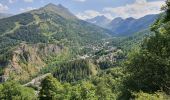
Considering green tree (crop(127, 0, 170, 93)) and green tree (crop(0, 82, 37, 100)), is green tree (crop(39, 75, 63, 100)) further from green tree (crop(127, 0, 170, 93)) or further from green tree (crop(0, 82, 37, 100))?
green tree (crop(0, 82, 37, 100))

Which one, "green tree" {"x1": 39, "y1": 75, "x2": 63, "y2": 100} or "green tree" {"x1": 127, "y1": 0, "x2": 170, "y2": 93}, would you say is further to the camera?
"green tree" {"x1": 39, "y1": 75, "x2": 63, "y2": 100}

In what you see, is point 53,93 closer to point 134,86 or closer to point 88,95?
point 88,95

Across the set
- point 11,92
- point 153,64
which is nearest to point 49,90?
point 153,64

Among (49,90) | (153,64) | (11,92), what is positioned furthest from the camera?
(11,92)

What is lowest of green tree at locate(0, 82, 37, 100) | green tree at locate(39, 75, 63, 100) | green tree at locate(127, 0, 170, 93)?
green tree at locate(0, 82, 37, 100)

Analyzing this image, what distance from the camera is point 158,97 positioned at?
33219 millimetres

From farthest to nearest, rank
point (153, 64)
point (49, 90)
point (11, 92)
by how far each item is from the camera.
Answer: point (11, 92) < point (49, 90) < point (153, 64)

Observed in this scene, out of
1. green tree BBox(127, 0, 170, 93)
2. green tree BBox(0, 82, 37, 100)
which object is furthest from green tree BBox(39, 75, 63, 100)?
green tree BBox(0, 82, 37, 100)

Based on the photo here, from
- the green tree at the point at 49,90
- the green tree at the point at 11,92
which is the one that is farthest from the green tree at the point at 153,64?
the green tree at the point at 11,92

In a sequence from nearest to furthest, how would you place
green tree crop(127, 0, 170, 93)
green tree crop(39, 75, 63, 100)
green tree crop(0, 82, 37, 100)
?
green tree crop(127, 0, 170, 93), green tree crop(39, 75, 63, 100), green tree crop(0, 82, 37, 100)

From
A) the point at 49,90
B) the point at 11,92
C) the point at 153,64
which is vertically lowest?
the point at 11,92

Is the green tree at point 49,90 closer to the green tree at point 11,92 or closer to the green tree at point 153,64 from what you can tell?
the green tree at point 153,64

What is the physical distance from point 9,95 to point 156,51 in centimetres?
5587

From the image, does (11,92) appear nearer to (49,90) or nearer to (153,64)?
(49,90)
